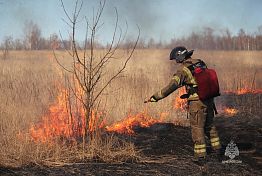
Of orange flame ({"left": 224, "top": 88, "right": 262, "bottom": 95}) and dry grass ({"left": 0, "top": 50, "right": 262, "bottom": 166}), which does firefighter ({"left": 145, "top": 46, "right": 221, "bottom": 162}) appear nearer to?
dry grass ({"left": 0, "top": 50, "right": 262, "bottom": 166})

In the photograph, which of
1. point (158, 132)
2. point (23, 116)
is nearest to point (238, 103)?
point (158, 132)

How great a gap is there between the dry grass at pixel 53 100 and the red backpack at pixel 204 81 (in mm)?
1568

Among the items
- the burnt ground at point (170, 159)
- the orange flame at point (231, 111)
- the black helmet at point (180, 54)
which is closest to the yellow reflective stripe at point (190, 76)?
the black helmet at point (180, 54)

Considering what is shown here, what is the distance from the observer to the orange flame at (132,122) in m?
8.96

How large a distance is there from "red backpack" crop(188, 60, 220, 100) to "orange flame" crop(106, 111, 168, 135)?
2.96 m

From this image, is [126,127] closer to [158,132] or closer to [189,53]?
[158,132]

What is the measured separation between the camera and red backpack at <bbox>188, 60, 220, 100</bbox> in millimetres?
6000

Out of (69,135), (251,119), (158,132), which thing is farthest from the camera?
(251,119)

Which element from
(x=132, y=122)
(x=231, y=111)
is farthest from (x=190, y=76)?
(x=231, y=111)

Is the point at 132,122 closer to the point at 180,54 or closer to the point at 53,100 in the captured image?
the point at 53,100

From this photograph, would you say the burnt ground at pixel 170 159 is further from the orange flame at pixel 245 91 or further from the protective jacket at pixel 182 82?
the orange flame at pixel 245 91

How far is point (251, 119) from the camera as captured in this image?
35.6ft

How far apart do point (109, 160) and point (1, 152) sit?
67.7 inches

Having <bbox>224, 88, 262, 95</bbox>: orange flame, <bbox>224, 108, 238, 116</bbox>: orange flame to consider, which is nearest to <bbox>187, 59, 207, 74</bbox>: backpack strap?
<bbox>224, 108, 238, 116</bbox>: orange flame
